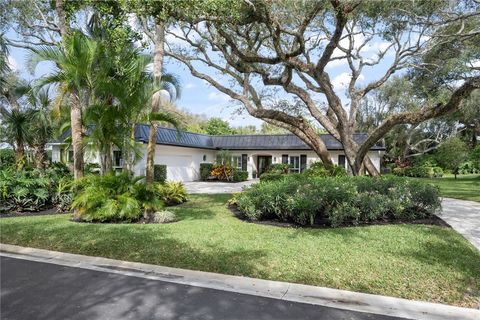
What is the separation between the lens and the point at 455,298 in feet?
13.9

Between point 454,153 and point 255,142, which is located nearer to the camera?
point 454,153

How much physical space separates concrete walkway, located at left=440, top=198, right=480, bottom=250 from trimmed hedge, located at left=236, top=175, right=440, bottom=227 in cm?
67

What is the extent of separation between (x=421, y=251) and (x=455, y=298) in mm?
1771

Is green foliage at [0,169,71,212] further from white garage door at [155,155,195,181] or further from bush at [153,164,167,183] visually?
white garage door at [155,155,195,181]

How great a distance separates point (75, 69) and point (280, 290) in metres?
7.50

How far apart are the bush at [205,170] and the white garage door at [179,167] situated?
2.45 feet

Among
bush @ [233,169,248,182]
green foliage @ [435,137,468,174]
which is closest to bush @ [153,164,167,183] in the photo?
bush @ [233,169,248,182]

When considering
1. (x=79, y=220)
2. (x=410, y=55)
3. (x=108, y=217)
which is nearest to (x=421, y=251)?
(x=108, y=217)

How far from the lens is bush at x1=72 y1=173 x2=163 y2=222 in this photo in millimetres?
8680

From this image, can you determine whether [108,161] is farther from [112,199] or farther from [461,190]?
[461,190]

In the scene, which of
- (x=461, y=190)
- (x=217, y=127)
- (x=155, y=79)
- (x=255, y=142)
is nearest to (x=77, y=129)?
(x=155, y=79)

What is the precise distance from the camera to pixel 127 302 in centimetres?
414

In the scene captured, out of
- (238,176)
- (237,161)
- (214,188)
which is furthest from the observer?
(237,161)

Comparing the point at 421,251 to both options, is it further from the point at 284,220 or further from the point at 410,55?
the point at 410,55
